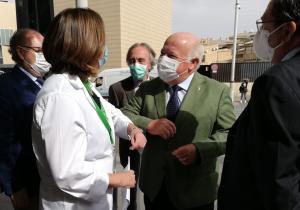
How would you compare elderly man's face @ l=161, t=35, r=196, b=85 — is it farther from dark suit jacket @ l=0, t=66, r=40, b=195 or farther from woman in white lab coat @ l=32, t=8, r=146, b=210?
dark suit jacket @ l=0, t=66, r=40, b=195

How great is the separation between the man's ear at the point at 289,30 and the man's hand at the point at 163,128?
962 mm

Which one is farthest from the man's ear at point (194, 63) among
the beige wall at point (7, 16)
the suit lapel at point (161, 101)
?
the beige wall at point (7, 16)

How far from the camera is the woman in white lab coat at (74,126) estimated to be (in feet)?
4.38

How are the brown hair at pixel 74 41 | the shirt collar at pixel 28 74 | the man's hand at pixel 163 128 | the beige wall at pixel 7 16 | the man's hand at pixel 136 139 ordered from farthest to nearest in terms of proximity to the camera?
the beige wall at pixel 7 16
the shirt collar at pixel 28 74
the man's hand at pixel 163 128
the man's hand at pixel 136 139
the brown hair at pixel 74 41

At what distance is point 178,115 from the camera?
2150 millimetres

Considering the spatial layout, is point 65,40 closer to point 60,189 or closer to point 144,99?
point 60,189

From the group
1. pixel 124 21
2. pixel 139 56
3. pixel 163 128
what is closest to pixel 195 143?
pixel 163 128

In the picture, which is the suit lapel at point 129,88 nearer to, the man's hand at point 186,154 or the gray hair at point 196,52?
the gray hair at point 196,52

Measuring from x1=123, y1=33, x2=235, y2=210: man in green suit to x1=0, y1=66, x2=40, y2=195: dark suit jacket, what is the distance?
786 millimetres

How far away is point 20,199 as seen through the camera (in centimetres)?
208

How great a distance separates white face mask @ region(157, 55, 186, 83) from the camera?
228cm

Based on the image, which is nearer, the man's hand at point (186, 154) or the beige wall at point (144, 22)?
the man's hand at point (186, 154)

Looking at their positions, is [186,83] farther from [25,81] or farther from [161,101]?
[25,81]

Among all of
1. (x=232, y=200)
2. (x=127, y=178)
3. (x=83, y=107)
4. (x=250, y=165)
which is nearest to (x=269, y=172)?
(x=250, y=165)
